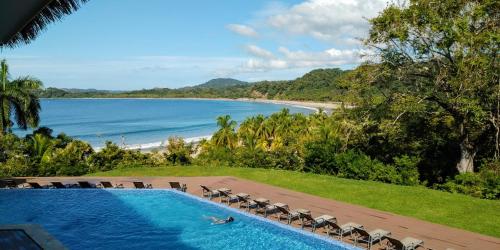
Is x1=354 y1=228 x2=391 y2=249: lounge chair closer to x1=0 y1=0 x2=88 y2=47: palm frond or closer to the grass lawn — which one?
the grass lawn

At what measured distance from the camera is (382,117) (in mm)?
18750

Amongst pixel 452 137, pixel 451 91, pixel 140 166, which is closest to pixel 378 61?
pixel 451 91

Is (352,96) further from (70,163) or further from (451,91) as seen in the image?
(70,163)

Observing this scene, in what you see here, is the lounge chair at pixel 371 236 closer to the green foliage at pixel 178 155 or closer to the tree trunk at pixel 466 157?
the tree trunk at pixel 466 157

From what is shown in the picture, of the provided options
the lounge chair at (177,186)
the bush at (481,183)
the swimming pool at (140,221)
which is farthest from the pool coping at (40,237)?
the bush at (481,183)

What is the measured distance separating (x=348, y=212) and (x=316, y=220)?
232cm

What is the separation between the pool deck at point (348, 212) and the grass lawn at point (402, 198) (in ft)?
1.76

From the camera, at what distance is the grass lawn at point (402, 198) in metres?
13.6

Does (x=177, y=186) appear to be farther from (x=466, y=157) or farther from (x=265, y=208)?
(x=466, y=157)

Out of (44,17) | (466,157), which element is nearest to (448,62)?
(466,157)

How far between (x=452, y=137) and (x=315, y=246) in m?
10.7

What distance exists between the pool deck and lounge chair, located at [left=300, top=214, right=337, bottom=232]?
323mm

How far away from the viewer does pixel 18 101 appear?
27500mm

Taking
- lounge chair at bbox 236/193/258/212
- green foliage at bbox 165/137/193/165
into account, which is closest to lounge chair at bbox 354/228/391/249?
lounge chair at bbox 236/193/258/212
